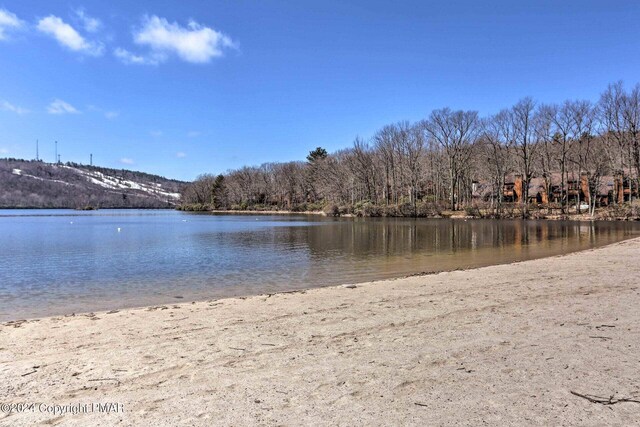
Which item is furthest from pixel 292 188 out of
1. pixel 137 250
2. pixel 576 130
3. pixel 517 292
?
pixel 517 292

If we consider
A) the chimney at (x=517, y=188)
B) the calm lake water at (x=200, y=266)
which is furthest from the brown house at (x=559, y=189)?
the calm lake water at (x=200, y=266)

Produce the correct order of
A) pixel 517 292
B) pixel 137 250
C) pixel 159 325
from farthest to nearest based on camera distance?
pixel 137 250
pixel 517 292
pixel 159 325

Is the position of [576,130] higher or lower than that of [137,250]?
higher

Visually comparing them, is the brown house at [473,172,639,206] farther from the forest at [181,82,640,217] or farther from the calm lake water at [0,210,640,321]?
the calm lake water at [0,210,640,321]

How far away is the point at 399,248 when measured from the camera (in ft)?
84.5

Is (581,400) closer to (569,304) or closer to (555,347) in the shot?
(555,347)

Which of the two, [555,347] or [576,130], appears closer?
[555,347]

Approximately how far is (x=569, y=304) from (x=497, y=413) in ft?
19.1

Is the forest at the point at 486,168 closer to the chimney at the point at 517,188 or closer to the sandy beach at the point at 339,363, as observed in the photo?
the chimney at the point at 517,188

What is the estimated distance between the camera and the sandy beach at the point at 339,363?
4293 mm

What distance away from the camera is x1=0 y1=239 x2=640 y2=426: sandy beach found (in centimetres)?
429

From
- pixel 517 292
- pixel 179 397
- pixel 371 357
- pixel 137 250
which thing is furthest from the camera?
pixel 137 250

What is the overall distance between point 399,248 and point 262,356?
20.4 meters

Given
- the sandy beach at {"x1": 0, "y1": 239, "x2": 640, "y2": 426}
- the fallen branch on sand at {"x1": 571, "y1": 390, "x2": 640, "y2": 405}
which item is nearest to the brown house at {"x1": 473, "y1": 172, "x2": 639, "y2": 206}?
the sandy beach at {"x1": 0, "y1": 239, "x2": 640, "y2": 426}
